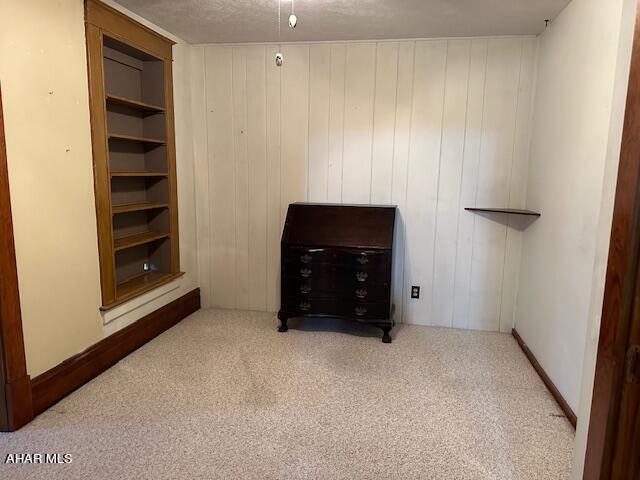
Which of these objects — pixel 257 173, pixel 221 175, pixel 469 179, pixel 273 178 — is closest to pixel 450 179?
pixel 469 179

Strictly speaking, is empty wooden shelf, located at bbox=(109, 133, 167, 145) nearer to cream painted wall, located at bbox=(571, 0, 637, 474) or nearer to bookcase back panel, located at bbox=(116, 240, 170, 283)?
bookcase back panel, located at bbox=(116, 240, 170, 283)

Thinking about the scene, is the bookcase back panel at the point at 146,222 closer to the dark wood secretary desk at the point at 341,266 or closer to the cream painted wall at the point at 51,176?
the cream painted wall at the point at 51,176

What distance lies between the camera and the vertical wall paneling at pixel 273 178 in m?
3.52

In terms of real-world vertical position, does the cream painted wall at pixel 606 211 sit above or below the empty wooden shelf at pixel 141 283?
above

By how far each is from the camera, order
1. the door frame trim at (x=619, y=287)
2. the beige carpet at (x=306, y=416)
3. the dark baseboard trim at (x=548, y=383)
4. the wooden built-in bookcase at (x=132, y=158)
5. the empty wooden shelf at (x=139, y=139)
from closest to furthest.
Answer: the door frame trim at (x=619, y=287), the beige carpet at (x=306, y=416), the dark baseboard trim at (x=548, y=383), the wooden built-in bookcase at (x=132, y=158), the empty wooden shelf at (x=139, y=139)

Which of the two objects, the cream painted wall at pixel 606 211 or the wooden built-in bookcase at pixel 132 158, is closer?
the cream painted wall at pixel 606 211

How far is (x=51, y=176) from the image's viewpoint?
2.22 metres

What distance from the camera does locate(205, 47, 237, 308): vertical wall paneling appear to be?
3604 mm

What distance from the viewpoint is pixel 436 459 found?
1.89 m

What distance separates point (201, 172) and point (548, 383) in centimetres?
305

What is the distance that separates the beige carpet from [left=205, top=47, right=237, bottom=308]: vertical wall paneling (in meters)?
0.80

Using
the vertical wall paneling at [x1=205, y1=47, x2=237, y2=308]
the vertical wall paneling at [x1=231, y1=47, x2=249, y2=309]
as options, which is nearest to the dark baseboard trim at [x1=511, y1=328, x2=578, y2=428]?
the vertical wall paneling at [x1=231, y1=47, x2=249, y2=309]

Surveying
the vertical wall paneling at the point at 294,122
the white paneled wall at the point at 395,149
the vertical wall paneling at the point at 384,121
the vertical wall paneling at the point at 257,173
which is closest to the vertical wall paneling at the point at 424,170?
the white paneled wall at the point at 395,149

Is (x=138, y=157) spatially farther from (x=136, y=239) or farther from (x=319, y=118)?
(x=319, y=118)
